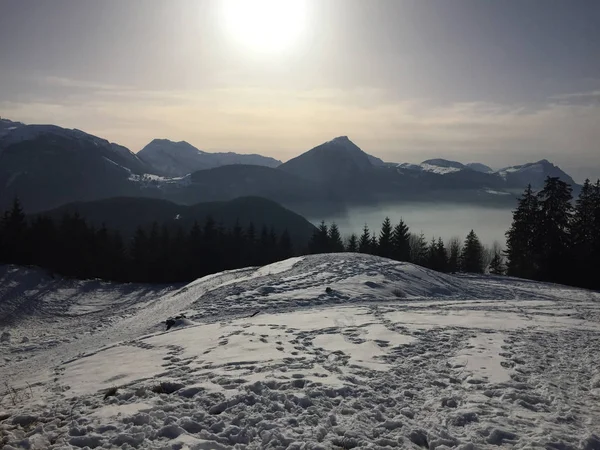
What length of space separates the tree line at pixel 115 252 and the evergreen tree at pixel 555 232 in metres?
47.2

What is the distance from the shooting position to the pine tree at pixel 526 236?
59.0 metres

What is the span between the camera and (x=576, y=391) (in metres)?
8.96

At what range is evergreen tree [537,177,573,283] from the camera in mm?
55094

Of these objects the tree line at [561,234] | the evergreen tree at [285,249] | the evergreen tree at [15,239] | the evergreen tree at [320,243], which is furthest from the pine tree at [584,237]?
the evergreen tree at [15,239]

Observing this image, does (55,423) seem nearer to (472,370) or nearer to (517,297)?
(472,370)

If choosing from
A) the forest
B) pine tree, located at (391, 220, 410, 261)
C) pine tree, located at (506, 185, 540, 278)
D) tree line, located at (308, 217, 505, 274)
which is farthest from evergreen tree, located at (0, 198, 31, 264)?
pine tree, located at (506, 185, 540, 278)

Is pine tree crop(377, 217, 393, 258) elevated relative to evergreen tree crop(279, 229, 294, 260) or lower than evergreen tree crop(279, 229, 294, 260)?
Answer: elevated

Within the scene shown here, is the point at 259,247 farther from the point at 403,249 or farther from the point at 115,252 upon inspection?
the point at 403,249

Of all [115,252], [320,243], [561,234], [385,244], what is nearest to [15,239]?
[115,252]

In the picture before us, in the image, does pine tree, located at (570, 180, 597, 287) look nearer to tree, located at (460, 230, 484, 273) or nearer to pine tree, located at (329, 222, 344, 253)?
tree, located at (460, 230, 484, 273)

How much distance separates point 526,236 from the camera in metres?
60.0

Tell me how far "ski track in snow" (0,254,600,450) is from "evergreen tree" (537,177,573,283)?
4139 cm

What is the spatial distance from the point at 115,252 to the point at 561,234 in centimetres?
7511

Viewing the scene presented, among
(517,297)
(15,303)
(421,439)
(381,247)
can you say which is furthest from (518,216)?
(15,303)
